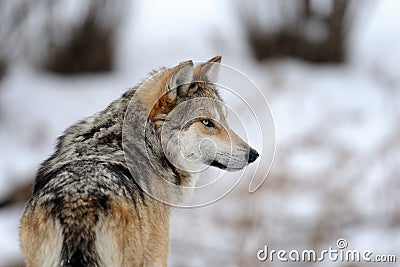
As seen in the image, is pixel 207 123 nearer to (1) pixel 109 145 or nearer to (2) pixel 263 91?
(1) pixel 109 145

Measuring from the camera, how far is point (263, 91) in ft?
41.3

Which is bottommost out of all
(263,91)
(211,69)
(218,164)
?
(218,164)

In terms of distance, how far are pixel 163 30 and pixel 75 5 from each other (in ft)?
8.11

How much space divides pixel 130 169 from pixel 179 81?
0.71 m

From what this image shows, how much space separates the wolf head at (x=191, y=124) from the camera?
17.1 ft

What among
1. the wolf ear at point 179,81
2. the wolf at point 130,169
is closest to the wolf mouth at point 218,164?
the wolf at point 130,169

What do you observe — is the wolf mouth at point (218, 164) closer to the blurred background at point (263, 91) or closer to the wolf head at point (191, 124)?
the wolf head at point (191, 124)

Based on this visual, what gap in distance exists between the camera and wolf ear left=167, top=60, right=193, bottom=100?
17.0 ft

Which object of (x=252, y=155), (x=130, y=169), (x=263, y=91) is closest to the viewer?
(x=130, y=169)

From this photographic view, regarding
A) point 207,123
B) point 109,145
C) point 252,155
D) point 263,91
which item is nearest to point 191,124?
point 207,123

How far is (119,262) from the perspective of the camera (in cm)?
435

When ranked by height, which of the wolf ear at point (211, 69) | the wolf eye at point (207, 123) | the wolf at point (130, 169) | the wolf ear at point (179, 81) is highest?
the wolf ear at point (211, 69)

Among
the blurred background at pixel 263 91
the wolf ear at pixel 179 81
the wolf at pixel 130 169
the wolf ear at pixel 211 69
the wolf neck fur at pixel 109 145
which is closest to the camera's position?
the wolf at pixel 130 169

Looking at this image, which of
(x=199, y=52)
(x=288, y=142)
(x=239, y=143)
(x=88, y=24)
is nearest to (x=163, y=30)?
(x=199, y=52)
